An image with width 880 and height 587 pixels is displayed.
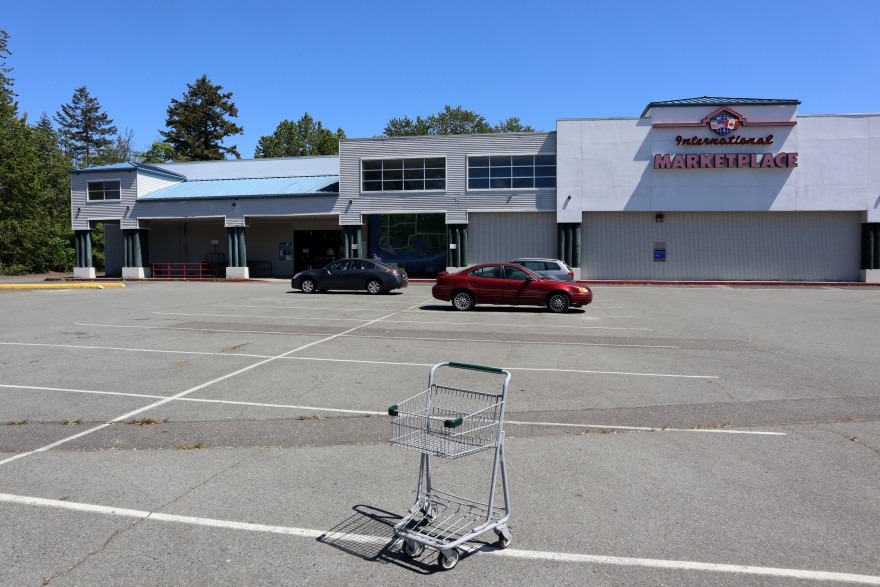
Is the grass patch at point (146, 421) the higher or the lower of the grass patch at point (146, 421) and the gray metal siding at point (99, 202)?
the lower

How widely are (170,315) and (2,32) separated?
55237 millimetres

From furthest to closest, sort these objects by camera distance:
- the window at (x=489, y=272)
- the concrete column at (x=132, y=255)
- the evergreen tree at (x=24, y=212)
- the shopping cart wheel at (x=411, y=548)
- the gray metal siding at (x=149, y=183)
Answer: the evergreen tree at (x=24, y=212), the gray metal siding at (x=149, y=183), the concrete column at (x=132, y=255), the window at (x=489, y=272), the shopping cart wheel at (x=411, y=548)

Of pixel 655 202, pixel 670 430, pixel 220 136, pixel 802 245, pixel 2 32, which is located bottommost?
pixel 670 430

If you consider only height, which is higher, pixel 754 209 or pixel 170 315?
pixel 754 209

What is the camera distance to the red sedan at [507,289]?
60.6 ft

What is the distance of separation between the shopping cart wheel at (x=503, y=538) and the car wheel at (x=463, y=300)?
15.2 meters

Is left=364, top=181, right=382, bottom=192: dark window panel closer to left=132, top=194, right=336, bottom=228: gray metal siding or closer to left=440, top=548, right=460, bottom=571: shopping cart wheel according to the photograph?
left=132, top=194, right=336, bottom=228: gray metal siding

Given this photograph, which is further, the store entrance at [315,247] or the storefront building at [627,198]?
the store entrance at [315,247]

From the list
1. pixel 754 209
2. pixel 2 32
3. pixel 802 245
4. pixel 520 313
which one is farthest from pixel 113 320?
pixel 2 32

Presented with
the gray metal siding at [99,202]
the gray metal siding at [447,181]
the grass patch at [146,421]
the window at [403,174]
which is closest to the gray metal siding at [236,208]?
the gray metal siding at [99,202]

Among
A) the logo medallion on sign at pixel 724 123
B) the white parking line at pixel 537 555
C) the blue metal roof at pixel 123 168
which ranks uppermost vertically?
the logo medallion on sign at pixel 724 123

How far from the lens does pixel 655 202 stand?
1300 inches

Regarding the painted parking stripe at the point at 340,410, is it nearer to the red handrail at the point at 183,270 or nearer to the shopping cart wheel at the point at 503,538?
the shopping cart wheel at the point at 503,538

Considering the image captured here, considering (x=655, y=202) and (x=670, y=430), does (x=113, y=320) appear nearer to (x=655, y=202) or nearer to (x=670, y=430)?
(x=670, y=430)
